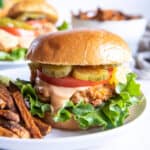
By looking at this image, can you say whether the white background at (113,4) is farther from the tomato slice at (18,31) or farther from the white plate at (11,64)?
the white plate at (11,64)

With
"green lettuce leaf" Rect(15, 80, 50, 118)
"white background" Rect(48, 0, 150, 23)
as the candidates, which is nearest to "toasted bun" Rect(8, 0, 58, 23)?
"white background" Rect(48, 0, 150, 23)

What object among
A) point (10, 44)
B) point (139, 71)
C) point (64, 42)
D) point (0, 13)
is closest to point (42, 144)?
point (64, 42)

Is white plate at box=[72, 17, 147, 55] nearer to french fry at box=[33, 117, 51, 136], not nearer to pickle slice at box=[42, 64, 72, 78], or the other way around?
pickle slice at box=[42, 64, 72, 78]

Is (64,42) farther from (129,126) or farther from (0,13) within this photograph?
(0,13)

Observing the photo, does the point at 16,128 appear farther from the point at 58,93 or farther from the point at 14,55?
the point at 14,55

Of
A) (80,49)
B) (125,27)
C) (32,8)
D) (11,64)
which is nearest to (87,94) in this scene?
(80,49)
